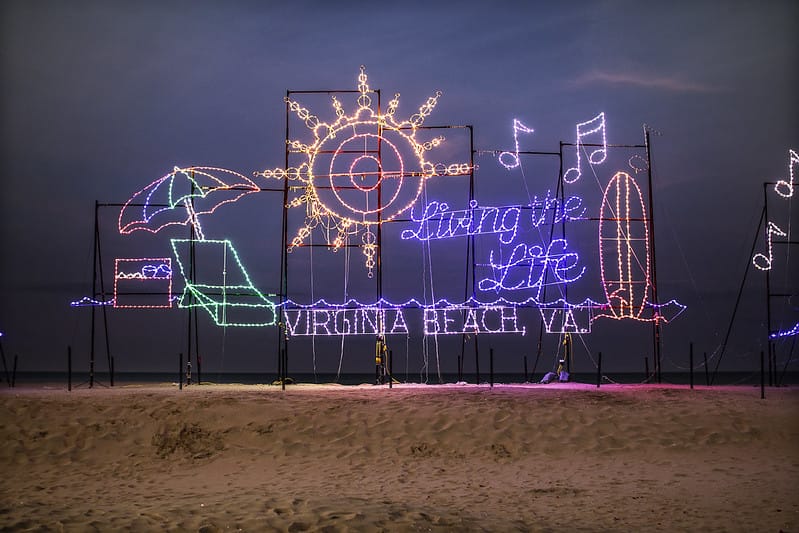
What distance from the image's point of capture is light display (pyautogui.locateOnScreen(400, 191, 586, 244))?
59.7 ft

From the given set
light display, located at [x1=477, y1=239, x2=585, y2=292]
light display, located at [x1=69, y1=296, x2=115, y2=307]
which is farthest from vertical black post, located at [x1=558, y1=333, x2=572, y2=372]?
light display, located at [x1=69, y1=296, x2=115, y2=307]

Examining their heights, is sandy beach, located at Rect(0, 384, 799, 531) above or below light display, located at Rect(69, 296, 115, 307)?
below

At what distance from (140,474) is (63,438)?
213cm

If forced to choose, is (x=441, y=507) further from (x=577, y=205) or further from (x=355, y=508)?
(x=577, y=205)

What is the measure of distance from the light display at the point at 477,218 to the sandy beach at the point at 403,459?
12.7 feet

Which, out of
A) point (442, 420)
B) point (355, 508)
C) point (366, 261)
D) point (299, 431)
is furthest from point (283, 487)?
point (366, 261)

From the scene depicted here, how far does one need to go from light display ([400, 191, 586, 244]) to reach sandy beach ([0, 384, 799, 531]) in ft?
12.7

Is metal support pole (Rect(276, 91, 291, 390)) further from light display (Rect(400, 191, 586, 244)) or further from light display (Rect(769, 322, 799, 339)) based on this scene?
light display (Rect(769, 322, 799, 339))

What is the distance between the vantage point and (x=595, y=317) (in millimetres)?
18156

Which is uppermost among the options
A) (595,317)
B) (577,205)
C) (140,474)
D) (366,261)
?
(577,205)

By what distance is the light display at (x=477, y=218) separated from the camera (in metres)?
18.2

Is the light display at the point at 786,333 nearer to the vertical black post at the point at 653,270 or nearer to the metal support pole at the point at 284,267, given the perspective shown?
the vertical black post at the point at 653,270

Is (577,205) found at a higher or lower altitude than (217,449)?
higher

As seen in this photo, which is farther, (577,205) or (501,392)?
(577,205)
